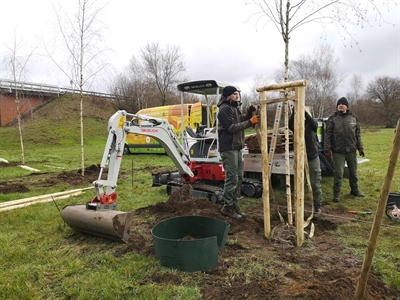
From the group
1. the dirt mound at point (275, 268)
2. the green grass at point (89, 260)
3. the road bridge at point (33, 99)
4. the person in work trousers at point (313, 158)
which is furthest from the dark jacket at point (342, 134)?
the road bridge at point (33, 99)

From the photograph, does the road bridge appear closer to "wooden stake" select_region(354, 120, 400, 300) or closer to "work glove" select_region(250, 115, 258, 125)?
"work glove" select_region(250, 115, 258, 125)

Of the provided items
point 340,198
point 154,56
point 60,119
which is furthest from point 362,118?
point 340,198

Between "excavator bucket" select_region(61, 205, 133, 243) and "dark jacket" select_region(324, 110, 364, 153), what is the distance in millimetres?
4802

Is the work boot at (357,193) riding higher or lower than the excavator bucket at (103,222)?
lower

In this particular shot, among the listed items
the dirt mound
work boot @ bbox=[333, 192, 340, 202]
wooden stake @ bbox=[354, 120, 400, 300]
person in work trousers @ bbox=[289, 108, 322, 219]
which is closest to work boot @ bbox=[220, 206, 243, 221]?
the dirt mound

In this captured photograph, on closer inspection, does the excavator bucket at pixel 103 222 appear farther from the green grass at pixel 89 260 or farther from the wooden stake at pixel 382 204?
the wooden stake at pixel 382 204

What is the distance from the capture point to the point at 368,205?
21.5 feet

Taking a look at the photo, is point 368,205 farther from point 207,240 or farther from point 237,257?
point 207,240

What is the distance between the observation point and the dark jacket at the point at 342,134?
6836 mm

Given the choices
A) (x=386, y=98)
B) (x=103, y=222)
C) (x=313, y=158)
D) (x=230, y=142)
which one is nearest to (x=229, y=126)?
(x=230, y=142)

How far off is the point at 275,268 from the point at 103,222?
2444 millimetres

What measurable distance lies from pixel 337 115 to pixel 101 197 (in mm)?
5298

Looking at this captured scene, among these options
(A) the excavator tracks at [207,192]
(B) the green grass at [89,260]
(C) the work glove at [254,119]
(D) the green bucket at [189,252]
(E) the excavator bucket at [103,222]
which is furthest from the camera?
(A) the excavator tracks at [207,192]

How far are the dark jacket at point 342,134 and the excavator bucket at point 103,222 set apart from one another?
15.8 ft
